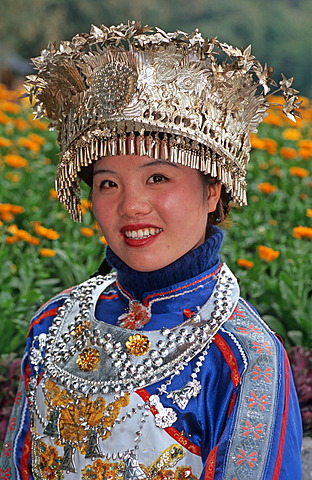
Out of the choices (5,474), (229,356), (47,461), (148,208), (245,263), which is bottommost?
(5,474)

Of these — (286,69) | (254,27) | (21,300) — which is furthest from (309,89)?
(21,300)

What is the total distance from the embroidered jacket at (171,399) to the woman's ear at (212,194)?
186mm

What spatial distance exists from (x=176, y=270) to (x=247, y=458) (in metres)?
0.56

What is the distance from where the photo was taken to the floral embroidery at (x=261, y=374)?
70.4 inches

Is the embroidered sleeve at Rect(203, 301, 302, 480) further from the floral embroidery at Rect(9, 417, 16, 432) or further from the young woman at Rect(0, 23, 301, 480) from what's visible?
the floral embroidery at Rect(9, 417, 16, 432)

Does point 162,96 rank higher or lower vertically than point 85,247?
higher

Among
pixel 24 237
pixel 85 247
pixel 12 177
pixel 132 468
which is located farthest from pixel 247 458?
pixel 12 177

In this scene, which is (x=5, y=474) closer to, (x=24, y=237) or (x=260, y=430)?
(x=260, y=430)

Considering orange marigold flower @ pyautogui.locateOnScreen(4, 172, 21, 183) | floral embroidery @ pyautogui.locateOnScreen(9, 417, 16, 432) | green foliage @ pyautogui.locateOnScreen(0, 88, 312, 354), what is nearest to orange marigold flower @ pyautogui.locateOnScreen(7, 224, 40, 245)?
A: green foliage @ pyautogui.locateOnScreen(0, 88, 312, 354)

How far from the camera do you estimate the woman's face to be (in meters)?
1.89

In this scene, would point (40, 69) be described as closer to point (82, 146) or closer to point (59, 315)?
point (82, 146)

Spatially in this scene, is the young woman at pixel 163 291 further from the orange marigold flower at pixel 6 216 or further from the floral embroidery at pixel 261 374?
the orange marigold flower at pixel 6 216

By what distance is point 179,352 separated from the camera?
191cm

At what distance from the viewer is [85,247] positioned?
415 centimetres
